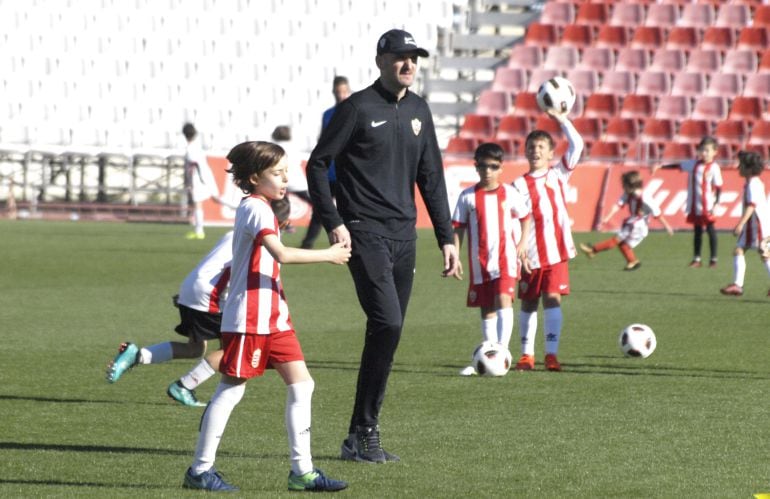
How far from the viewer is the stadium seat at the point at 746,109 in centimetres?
2973

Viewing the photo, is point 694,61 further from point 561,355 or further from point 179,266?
point 561,355

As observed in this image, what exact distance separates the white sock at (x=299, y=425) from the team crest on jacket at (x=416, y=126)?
1.61 m

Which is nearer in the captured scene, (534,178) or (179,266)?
(534,178)

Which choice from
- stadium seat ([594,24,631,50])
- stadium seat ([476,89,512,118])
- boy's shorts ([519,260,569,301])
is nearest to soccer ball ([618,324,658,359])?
boy's shorts ([519,260,569,301])

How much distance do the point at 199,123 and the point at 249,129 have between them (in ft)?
3.80

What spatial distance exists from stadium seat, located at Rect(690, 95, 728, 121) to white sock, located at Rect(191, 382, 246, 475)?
25.4 m

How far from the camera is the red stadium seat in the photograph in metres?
30.2

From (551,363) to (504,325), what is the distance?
1.37 feet

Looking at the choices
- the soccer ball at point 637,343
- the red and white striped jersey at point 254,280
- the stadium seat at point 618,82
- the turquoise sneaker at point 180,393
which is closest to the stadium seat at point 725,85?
the stadium seat at point 618,82

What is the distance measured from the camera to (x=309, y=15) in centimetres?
3347

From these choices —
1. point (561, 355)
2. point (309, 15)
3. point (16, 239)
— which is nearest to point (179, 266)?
point (16, 239)

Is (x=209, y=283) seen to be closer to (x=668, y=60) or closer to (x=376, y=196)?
(x=376, y=196)

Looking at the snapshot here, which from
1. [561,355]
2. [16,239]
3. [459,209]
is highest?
[459,209]

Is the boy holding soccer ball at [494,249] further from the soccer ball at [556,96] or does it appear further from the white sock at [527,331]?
the soccer ball at [556,96]
